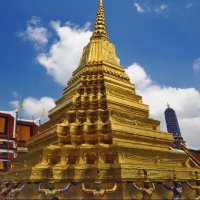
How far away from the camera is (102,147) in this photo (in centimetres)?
1010

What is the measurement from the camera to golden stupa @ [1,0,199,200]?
934 cm

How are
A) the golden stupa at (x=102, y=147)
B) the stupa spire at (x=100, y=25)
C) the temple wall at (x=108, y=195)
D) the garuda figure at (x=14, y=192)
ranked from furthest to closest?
the stupa spire at (x=100, y=25) < the golden stupa at (x=102, y=147) < the garuda figure at (x=14, y=192) < the temple wall at (x=108, y=195)

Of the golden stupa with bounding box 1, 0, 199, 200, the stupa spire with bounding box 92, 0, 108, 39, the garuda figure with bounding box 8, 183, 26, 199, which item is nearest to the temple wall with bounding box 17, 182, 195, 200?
the golden stupa with bounding box 1, 0, 199, 200

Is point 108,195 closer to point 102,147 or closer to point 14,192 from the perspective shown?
point 102,147

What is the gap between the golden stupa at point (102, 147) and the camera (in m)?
9.34

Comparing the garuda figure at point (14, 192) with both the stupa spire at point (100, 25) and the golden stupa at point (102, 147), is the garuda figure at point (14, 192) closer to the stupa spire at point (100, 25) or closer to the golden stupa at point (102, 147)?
the golden stupa at point (102, 147)

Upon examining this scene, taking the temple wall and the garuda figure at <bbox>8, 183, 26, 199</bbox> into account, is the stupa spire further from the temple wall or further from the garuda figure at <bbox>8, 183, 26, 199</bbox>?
the garuda figure at <bbox>8, 183, 26, 199</bbox>

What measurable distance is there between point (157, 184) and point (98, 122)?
4.29 metres

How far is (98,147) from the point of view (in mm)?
10141

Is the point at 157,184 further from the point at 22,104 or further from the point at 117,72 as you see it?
the point at 22,104

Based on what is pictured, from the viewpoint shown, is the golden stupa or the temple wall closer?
the temple wall

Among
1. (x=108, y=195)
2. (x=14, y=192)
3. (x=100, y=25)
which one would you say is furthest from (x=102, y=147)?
(x=100, y=25)

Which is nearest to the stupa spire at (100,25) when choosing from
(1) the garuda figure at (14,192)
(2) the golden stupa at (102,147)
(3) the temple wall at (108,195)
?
(2) the golden stupa at (102,147)

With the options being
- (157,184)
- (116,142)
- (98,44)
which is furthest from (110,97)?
(98,44)
